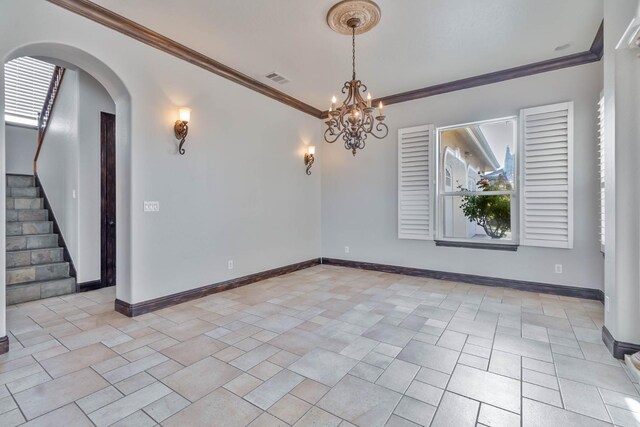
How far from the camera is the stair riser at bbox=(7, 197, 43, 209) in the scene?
477cm

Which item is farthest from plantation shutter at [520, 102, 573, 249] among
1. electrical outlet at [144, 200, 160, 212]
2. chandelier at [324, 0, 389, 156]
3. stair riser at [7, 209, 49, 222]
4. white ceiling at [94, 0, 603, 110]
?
stair riser at [7, 209, 49, 222]

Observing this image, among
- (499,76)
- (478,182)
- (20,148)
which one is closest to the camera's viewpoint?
(499,76)

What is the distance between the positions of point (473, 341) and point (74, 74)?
233 inches

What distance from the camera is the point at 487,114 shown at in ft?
14.6

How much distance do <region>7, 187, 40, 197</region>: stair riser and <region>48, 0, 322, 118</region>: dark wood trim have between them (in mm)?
3851

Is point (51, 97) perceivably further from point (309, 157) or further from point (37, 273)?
point (309, 157)

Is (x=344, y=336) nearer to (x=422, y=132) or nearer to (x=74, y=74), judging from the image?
(x=422, y=132)

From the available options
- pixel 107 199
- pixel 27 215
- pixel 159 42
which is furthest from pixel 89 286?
pixel 159 42

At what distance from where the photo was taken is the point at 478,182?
470cm

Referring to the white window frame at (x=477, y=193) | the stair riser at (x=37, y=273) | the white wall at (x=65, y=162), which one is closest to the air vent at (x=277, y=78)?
the white window frame at (x=477, y=193)

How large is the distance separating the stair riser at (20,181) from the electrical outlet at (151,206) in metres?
3.82

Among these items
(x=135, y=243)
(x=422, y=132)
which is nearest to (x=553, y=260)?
(x=422, y=132)

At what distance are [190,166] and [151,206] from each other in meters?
0.70

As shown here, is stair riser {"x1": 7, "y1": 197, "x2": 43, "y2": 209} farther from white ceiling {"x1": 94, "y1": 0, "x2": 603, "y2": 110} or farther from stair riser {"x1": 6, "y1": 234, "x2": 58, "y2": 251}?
white ceiling {"x1": 94, "y1": 0, "x2": 603, "y2": 110}
